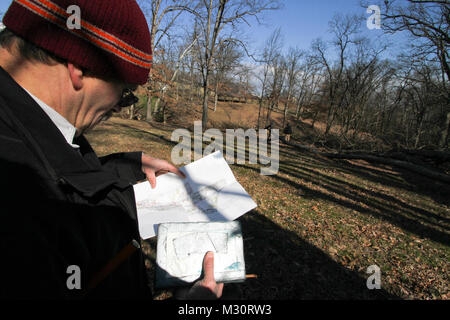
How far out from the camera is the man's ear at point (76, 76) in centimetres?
80

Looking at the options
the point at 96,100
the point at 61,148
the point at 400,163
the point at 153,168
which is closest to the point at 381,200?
the point at 400,163

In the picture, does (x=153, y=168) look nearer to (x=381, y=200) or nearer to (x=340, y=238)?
(x=340, y=238)

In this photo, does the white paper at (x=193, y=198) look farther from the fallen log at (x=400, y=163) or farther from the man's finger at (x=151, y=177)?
the fallen log at (x=400, y=163)

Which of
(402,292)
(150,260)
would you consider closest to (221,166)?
(150,260)

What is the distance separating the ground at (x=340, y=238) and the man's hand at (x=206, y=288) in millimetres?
2469

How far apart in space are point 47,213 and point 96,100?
0.51 metres

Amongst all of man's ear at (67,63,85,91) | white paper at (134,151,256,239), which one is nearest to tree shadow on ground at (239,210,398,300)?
white paper at (134,151,256,239)

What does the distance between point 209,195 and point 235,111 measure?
40.8 metres

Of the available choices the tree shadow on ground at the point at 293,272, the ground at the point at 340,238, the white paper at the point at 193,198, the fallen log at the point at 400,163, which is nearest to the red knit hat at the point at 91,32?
the white paper at the point at 193,198

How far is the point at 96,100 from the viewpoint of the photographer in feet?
3.03

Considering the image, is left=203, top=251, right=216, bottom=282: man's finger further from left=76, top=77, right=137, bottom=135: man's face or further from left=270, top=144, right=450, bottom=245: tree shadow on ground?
left=270, top=144, right=450, bottom=245: tree shadow on ground

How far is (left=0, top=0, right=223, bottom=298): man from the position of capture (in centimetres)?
54

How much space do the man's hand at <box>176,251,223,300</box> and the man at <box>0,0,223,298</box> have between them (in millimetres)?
255

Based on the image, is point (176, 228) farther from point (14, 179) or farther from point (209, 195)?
point (14, 179)
